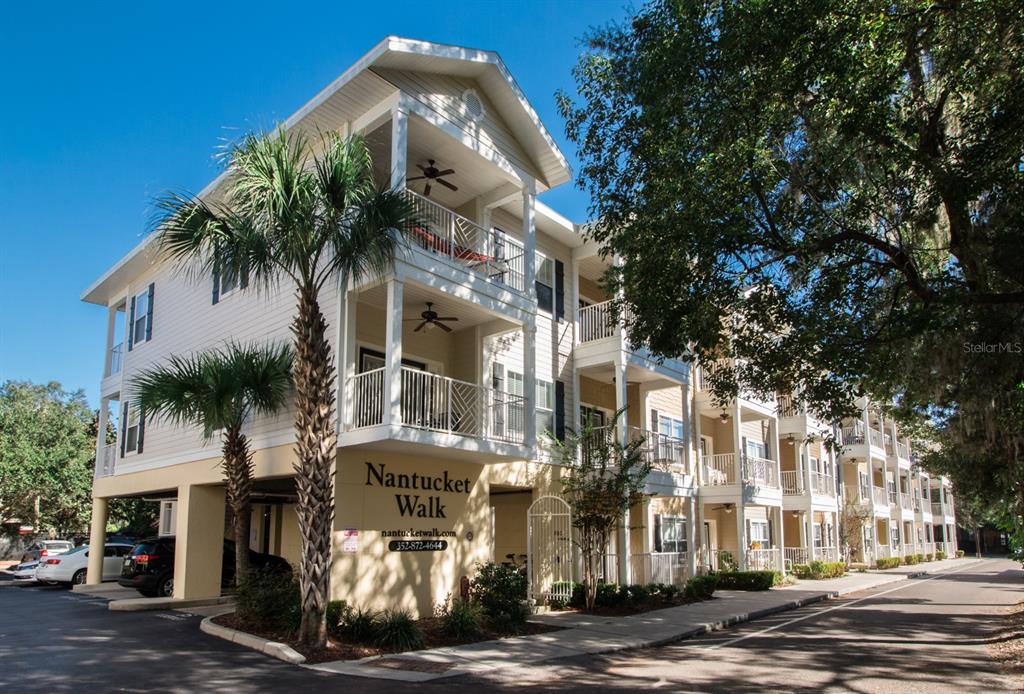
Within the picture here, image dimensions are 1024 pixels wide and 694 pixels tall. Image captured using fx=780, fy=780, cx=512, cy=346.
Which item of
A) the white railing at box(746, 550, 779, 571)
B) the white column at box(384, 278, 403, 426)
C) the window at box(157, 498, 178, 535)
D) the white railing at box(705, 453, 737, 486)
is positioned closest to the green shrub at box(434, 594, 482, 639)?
the white column at box(384, 278, 403, 426)

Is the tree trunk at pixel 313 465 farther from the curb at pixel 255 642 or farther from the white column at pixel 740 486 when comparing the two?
the white column at pixel 740 486

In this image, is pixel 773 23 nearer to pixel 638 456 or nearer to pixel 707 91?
pixel 707 91

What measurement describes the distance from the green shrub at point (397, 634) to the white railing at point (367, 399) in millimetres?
3617

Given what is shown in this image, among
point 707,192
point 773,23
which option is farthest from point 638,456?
point 773,23

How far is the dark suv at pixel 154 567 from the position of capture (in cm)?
1938

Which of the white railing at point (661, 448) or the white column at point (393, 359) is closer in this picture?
the white column at point (393, 359)

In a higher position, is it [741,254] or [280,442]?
[741,254]

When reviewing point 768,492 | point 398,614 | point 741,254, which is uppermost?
point 741,254

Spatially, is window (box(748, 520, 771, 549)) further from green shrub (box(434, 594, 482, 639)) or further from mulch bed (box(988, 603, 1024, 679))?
green shrub (box(434, 594, 482, 639))

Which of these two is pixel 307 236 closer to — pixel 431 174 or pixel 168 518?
pixel 431 174

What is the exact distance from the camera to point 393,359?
1413 cm

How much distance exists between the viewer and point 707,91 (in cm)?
1220

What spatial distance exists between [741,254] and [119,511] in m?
42.2

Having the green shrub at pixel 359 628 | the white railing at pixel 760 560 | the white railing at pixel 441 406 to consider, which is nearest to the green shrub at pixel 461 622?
the green shrub at pixel 359 628
